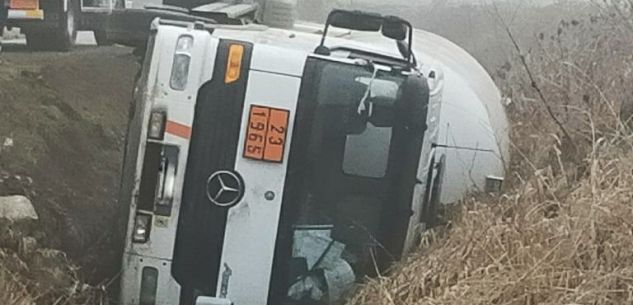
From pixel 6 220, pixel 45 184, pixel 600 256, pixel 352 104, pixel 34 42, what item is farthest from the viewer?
pixel 34 42

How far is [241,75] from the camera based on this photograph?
17.1 feet

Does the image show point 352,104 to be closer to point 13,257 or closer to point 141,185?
point 141,185

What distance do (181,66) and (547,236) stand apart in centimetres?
172

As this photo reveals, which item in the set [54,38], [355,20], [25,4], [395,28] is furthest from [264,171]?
[25,4]

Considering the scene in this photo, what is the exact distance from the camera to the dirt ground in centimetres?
618

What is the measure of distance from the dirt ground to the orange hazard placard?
965mm

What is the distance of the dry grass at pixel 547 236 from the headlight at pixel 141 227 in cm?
95

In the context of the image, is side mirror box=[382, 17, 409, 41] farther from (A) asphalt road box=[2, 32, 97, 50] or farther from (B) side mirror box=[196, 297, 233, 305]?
(A) asphalt road box=[2, 32, 97, 50]

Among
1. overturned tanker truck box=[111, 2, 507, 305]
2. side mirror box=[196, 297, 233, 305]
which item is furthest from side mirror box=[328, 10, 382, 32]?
side mirror box=[196, 297, 233, 305]

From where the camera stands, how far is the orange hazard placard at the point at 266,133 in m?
5.18

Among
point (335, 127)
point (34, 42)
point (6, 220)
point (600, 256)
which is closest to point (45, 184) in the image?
point (6, 220)

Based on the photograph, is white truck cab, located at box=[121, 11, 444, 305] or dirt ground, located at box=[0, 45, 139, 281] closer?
white truck cab, located at box=[121, 11, 444, 305]

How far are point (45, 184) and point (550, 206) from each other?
9.03 feet

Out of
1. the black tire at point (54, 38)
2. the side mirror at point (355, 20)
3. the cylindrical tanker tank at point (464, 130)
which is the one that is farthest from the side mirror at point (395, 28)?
the black tire at point (54, 38)
